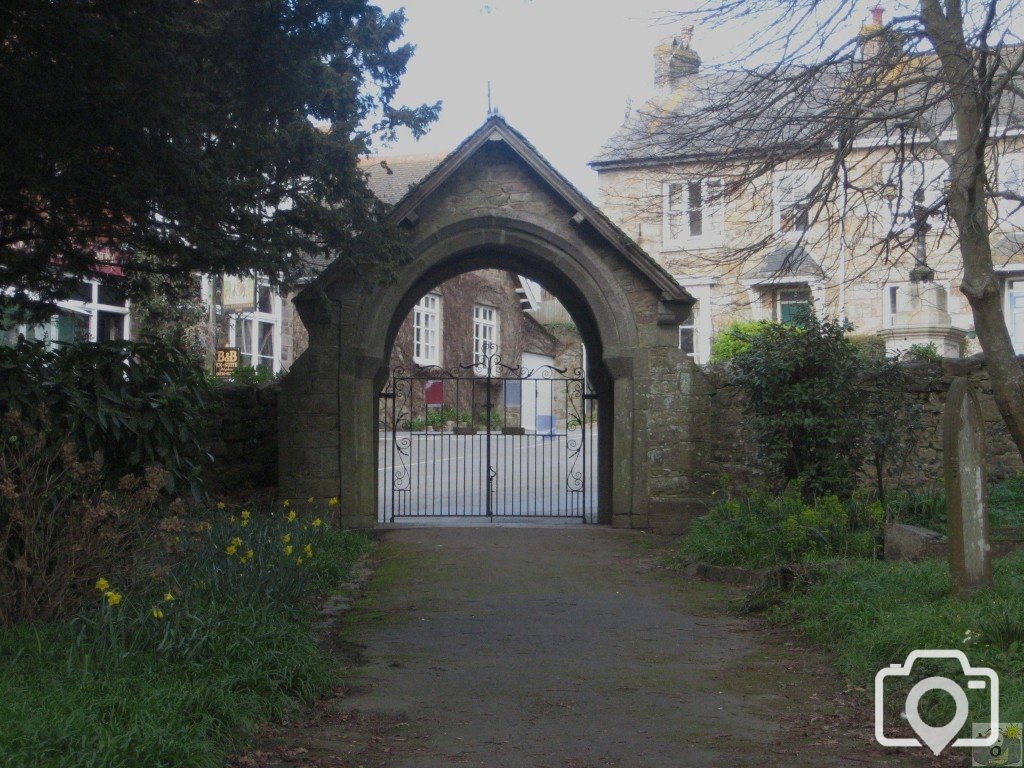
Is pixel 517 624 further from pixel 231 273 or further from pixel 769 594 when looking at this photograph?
pixel 231 273

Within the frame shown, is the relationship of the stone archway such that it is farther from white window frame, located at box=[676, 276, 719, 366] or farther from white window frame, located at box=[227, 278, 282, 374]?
white window frame, located at box=[676, 276, 719, 366]

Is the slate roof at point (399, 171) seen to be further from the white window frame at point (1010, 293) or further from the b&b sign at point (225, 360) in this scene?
the white window frame at point (1010, 293)

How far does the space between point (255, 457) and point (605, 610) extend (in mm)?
6999

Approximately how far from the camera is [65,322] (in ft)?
75.9

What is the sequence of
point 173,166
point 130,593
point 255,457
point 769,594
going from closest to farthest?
point 130,593
point 173,166
point 769,594
point 255,457

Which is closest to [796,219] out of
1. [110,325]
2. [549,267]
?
[549,267]

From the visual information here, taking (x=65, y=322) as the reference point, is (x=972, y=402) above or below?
below

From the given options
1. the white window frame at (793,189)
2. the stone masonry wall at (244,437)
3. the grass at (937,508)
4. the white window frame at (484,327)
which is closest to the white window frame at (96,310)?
the stone masonry wall at (244,437)

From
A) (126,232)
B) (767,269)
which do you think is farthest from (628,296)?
(767,269)

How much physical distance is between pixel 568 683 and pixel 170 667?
223cm

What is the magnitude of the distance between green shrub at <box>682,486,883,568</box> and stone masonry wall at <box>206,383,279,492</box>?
5.95 meters

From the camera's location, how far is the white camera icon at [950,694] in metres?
4.84

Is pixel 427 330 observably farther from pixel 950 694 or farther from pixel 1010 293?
pixel 950 694

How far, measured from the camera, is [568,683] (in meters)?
6.22
